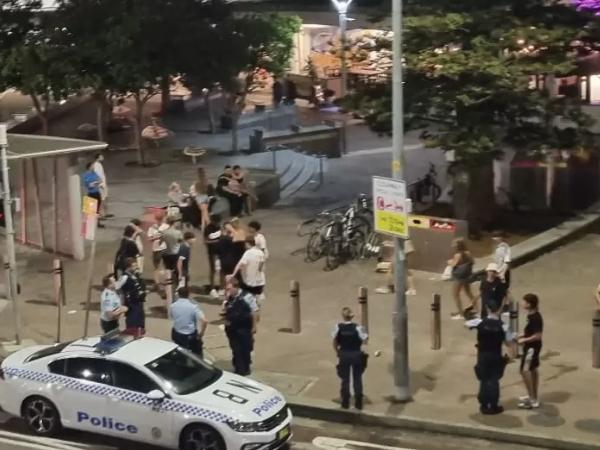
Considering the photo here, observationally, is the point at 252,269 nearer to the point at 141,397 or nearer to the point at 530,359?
the point at 141,397

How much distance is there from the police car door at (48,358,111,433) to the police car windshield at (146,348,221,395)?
64 cm

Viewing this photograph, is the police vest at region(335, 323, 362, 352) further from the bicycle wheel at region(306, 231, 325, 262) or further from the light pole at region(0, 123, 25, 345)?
the bicycle wheel at region(306, 231, 325, 262)

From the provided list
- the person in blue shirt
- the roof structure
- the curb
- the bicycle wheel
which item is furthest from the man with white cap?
the person in blue shirt

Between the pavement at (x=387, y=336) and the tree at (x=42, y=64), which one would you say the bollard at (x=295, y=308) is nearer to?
the pavement at (x=387, y=336)

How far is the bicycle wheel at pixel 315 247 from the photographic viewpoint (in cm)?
2308

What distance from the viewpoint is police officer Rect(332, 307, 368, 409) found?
48.0 ft

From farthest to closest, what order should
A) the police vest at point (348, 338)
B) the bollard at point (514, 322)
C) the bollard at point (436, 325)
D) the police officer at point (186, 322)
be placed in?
the bollard at point (436, 325)
the bollard at point (514, 322)
the police officer at point (186, 322)
the police vest at point (348, 338)

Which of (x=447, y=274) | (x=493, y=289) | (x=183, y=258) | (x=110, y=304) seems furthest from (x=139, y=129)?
(x=493, y=289)

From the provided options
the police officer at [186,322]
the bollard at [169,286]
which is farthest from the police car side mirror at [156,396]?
the bollard at [169,286]

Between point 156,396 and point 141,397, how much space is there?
26 centimetres

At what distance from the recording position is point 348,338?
48.2 feet

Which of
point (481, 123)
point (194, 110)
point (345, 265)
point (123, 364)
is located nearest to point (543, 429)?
point (123, 364)

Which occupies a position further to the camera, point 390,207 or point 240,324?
point 240,324

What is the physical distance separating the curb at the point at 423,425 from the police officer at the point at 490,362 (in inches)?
18.8
